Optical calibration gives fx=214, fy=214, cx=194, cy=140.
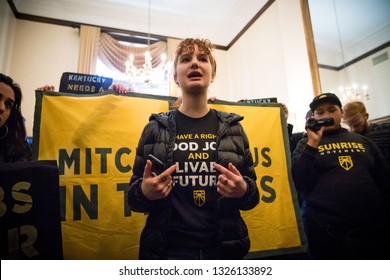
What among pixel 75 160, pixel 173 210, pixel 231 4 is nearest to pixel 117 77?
pixel 231 4

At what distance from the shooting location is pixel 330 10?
9.61ft

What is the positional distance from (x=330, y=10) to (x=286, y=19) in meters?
0.57

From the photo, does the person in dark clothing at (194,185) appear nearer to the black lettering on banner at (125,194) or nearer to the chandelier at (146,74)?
the black lettering on banner at (125,194)

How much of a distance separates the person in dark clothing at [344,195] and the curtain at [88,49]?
13.1 ft

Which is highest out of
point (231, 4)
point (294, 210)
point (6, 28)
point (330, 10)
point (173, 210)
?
point (231, 4)

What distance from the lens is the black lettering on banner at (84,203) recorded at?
1183 millimetres

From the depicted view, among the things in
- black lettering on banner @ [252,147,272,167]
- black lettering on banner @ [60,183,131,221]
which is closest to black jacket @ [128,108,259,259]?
black lettering on banner @ [60,183,131,221]

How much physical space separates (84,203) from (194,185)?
0.78m

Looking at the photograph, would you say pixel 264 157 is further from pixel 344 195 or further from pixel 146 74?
pixel 146 74

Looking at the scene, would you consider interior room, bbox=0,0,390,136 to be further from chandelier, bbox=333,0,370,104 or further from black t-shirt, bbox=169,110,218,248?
black t-shirt, bbox=169,110,218,248

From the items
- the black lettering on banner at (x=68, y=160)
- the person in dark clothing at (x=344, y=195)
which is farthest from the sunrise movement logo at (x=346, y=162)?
the black lettering on banner at (x=68, y=160)

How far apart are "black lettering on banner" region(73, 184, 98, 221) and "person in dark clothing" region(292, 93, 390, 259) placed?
1148 millimetres

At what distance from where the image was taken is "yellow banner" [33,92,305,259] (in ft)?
3.88

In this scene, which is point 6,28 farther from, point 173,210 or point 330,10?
point 330,10
